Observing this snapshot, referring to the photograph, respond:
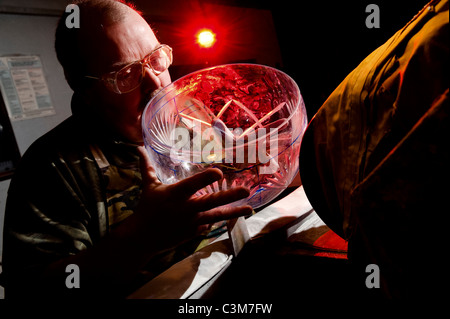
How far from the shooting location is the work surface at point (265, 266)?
68 centimetres

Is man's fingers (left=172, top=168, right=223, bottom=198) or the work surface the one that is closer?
man's fingers (left=172, top=168, right=223, bottom=198)

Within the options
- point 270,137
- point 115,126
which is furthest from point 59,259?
point 270,137

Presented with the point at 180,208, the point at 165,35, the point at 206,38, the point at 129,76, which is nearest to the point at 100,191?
the point at 129,76

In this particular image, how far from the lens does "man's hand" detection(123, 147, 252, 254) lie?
559 mm

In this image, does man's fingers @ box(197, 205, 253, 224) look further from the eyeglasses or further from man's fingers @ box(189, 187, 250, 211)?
the eyeglasses

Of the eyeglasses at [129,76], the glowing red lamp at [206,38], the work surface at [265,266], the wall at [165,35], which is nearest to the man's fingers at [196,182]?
the work surface at [265,266]

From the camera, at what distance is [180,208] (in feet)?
2.03

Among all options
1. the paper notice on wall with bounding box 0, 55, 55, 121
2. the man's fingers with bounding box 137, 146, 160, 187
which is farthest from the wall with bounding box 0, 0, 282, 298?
the man's fingers with bounding box 137, 146, 160, 187

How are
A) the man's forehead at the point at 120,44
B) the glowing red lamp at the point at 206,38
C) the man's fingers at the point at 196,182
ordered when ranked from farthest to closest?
1. the glowing red lamp at the point at 206,38
2. the man's forehead at the point at 120,44
3. the man's fingers at the point at 196,182

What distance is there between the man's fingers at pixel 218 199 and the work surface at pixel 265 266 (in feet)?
0.78

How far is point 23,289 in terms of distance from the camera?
0.83 metres

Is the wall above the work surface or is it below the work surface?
above

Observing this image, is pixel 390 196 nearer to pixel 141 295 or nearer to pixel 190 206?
pixel 190 206

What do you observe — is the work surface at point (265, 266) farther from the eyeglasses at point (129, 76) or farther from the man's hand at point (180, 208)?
the eyeglasses at point (129, 76)
